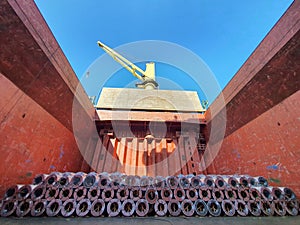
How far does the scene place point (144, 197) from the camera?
2463 millimetres

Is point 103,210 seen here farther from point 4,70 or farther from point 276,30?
point 276,30

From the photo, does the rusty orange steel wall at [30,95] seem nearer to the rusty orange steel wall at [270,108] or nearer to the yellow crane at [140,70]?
the rusty orange steel wall at [270,108]

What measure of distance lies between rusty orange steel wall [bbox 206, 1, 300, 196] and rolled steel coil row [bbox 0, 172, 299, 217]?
639mm

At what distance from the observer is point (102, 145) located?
5.16 meters

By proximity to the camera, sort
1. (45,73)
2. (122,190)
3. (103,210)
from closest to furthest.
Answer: (103,210)
(122,190)
(45,73)

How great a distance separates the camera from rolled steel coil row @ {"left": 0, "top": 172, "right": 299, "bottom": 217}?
2.25 metres

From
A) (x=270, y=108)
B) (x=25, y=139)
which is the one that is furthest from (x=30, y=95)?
(x=270, y=108)

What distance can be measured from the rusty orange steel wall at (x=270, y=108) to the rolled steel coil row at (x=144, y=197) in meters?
0.64

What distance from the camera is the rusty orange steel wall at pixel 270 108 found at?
99.1 inches

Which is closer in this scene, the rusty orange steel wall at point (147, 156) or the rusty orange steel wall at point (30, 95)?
the rusty orange steel wall at point (30, 95)

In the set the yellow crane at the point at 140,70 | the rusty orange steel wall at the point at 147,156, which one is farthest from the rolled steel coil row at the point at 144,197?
the yellow crane at the point at 140,70

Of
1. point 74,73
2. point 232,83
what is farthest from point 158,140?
point 74,73

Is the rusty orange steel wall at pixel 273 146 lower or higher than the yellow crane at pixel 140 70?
lower

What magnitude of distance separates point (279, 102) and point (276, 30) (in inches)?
59.9
